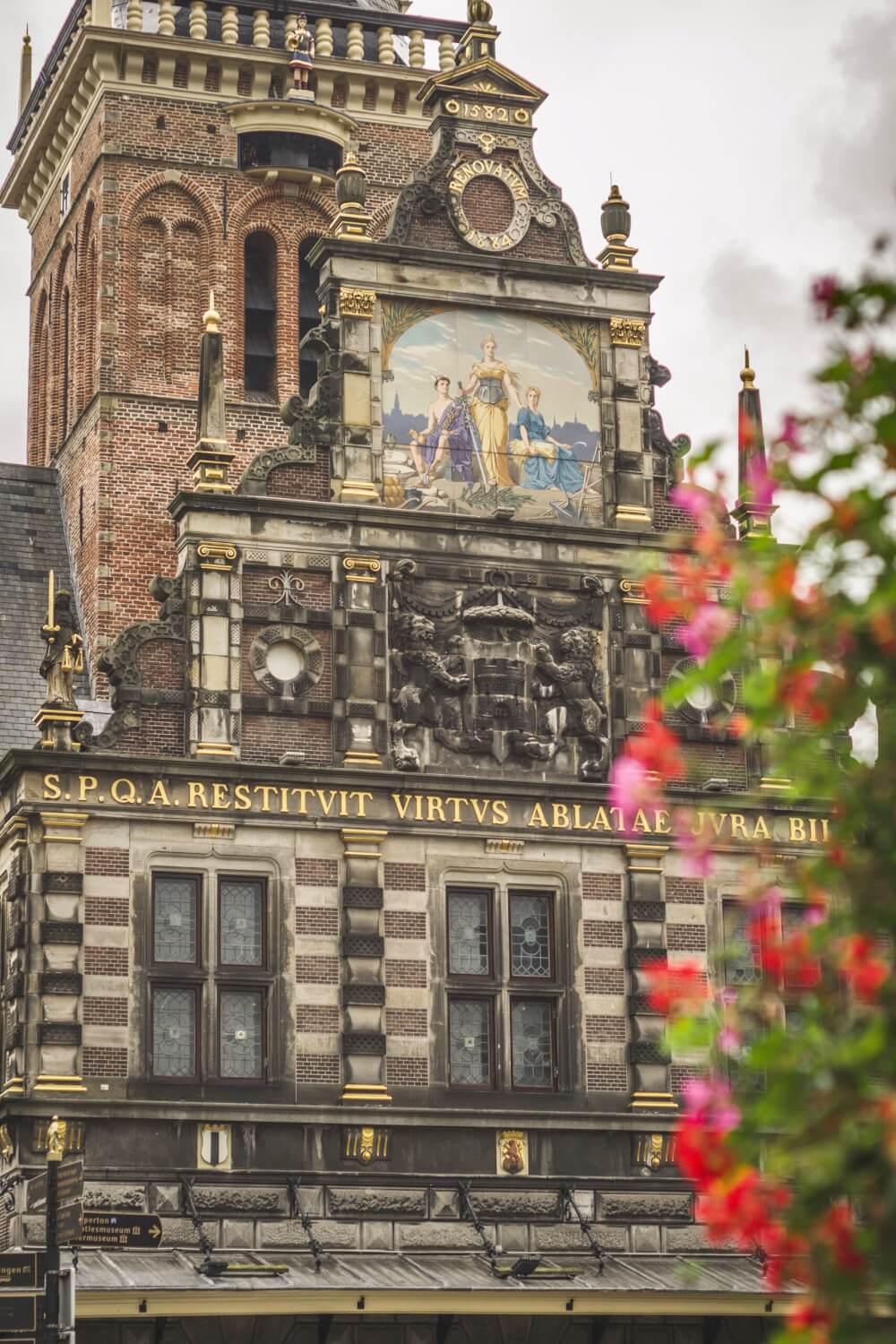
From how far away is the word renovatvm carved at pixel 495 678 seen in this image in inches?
1138

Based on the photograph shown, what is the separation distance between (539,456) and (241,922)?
6.97 m

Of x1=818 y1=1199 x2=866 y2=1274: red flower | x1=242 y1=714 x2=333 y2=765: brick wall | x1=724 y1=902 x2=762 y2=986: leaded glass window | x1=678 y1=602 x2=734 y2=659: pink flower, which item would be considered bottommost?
x1=818 y1=1199 x2=866 y2=1274: red flower

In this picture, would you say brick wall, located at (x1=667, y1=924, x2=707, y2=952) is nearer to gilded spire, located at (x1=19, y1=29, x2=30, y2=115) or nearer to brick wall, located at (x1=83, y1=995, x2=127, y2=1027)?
brick wall, located at (x1=83, y1=995, x2=127, y2=1027)

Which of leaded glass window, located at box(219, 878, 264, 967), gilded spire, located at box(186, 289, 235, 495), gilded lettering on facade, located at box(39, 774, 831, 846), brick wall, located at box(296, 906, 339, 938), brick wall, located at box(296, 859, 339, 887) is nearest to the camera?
gilded lettering on facade, located at box(39, 774, 831, 846)

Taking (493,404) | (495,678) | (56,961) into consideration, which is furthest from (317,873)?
(493,404)

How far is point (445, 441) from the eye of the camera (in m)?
30.0

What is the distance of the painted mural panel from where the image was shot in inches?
1175

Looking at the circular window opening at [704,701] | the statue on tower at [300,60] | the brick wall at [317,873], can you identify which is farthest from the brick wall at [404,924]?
the statue on tower at [300,60]

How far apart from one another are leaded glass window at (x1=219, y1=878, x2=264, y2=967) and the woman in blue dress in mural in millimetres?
6198

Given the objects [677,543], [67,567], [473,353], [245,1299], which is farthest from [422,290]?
[677,543]

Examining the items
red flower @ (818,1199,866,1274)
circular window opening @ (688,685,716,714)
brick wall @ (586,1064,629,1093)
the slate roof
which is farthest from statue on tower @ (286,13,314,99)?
red flower @ (818,1199,866,1274)

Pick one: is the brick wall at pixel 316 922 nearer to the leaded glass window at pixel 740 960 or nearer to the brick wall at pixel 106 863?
the brick wall at pixel 106 863

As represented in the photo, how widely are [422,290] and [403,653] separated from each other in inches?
178

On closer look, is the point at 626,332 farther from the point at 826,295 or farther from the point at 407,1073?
the point at 826,295
